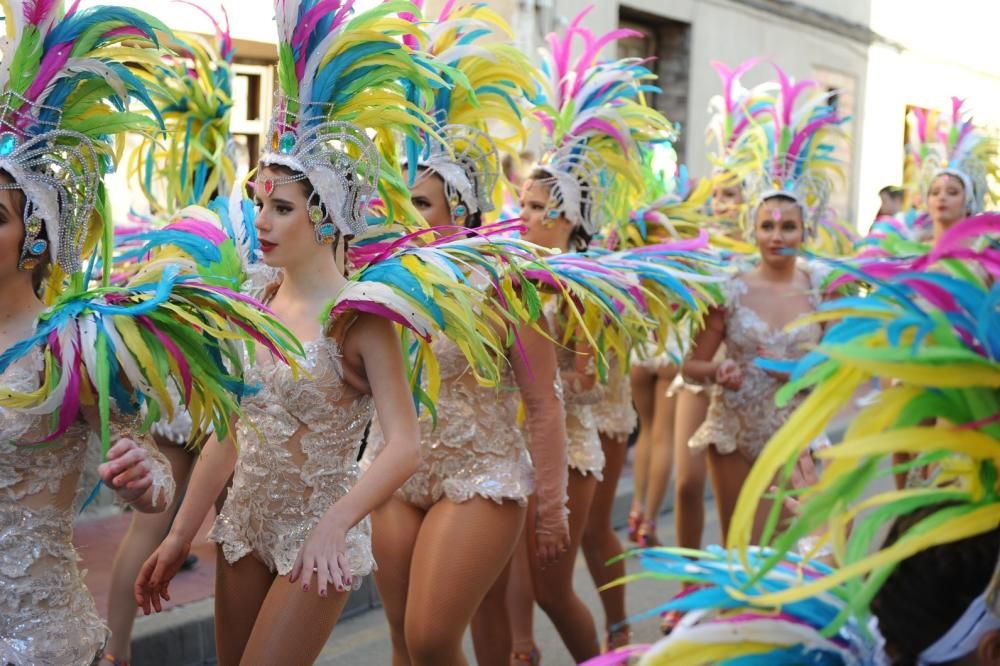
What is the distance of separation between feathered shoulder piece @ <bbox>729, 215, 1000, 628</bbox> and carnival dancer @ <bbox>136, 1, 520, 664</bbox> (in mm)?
1768

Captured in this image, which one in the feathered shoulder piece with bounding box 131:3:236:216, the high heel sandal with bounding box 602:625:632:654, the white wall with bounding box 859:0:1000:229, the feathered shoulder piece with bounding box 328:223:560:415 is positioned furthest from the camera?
the white wall with bounding box 859:0:1000:229

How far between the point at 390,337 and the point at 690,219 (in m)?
4.12

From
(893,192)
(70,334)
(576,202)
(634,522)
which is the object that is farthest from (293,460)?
(893,192)

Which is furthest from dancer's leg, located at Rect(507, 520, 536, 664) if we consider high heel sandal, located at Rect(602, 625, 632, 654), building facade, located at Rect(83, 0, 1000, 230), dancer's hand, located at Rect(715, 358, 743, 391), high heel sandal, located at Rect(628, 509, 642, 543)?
building facade, located at Rect(83, 0, 1000, 230)

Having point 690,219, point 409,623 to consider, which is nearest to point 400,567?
point 409,623

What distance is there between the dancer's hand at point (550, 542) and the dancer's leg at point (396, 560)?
0.42m

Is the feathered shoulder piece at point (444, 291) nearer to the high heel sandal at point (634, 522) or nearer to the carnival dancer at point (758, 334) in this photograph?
the carnival dancer at point (758, 334)

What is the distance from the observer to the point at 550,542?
4758 millimetres

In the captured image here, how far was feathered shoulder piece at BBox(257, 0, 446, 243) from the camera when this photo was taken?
160 inches

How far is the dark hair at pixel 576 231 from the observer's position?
20.3ft

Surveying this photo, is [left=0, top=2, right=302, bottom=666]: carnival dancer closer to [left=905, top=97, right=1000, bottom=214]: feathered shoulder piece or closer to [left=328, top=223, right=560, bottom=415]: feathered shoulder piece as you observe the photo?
[left=328, top=223, right=560, bottom=415]: feathered shoulder piece

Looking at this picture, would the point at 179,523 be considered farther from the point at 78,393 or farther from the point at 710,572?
the point at 710,572

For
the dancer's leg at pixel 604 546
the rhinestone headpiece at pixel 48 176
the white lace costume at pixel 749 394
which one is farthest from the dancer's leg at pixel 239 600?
the white lace costume at pixel 749 394

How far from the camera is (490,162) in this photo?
18.2 feet
